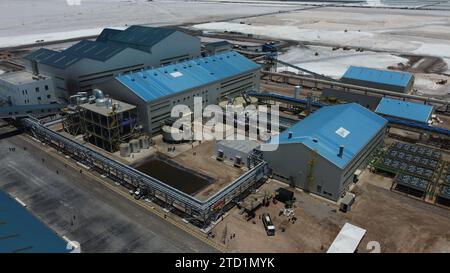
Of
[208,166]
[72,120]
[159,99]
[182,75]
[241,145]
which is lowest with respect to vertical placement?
[208,166]

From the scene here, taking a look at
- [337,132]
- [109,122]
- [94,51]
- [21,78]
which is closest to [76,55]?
[94,51]

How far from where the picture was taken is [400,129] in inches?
2672

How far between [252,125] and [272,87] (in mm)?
33529

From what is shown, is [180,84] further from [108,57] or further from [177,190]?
[177,190]

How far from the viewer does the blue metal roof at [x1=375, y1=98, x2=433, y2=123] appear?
66.7 metres

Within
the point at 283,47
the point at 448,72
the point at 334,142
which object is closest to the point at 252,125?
the point at 334,142

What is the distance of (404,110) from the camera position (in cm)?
6862

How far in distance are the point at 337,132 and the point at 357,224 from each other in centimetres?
1415

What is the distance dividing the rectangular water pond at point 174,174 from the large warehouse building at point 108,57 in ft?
94.1

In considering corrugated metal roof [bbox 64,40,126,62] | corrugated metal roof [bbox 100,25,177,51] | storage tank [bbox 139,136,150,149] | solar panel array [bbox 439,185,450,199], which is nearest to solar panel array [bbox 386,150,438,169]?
solar panel array [bbox 439,185,450,199]

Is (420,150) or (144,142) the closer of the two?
(420,150)

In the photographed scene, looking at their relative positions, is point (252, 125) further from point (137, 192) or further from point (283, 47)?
point (283, 47)

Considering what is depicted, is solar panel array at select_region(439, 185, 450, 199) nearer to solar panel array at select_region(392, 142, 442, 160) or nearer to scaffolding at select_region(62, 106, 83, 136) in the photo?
solar panel array at select_region(392, 142, 442, 160)

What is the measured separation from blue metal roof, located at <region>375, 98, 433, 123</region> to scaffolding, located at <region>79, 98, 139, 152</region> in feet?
155
